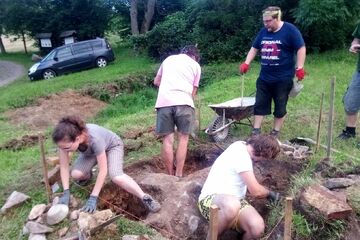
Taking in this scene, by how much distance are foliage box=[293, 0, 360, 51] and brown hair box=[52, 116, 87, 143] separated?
35.6 feet

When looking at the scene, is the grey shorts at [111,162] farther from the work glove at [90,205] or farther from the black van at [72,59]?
→ the black van at [72,59]

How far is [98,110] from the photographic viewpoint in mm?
11492

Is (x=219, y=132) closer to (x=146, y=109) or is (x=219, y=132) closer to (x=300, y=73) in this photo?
(x=300, y=73)

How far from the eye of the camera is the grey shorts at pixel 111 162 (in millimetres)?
4340

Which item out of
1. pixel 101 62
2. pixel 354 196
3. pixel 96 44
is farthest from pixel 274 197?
pixel 96 44

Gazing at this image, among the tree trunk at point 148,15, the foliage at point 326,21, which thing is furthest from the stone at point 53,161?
the tree trunk at point 148,15

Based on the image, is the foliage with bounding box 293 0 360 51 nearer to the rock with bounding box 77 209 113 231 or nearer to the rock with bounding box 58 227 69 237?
the rock with bounding box 77 209 113 231

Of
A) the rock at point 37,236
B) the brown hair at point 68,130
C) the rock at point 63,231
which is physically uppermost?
the brown hair at point 68,130

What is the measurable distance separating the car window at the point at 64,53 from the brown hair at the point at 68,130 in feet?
46.9

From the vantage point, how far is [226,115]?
243 inches

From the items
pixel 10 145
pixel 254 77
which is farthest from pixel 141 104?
pixel 10 145

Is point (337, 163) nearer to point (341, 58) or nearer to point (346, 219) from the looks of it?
point (346, 219)

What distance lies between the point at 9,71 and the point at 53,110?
511 inches

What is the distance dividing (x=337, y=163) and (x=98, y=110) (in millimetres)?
7927
